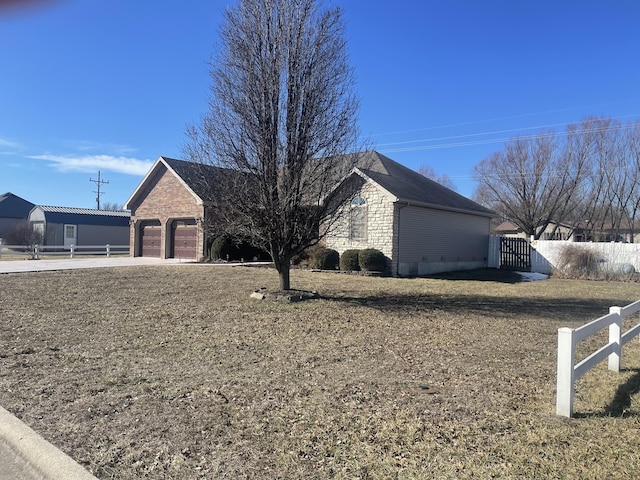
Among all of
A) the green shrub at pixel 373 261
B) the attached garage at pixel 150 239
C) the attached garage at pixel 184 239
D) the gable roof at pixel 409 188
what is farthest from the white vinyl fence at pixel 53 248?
the gable roof at pixel 409 188

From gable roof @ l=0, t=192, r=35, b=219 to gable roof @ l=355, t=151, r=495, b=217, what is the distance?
150 feet

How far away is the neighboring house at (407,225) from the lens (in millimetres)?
18656

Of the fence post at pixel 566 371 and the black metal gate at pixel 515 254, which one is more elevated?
the black metal gate at pixel 515 254

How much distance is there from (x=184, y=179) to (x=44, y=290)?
48.4 feet

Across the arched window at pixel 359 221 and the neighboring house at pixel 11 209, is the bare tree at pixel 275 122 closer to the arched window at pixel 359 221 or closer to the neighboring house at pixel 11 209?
the arched window at pixel 359 221

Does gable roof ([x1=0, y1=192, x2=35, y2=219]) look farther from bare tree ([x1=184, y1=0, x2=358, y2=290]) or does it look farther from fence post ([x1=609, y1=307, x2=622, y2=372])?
fence post ([x1=609, y1=307, x2=622, y2=372])

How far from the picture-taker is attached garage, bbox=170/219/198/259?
25.8 meters

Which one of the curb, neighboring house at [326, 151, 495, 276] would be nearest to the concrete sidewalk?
neighboring house at [326, 151, 495, 276]

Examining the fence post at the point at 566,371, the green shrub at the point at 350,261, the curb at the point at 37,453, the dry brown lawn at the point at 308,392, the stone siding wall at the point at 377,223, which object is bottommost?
the curb at the point at 37,453

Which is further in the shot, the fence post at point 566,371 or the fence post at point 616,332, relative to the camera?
the fence post at point 616,332

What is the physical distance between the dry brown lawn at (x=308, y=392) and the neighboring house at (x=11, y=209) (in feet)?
159

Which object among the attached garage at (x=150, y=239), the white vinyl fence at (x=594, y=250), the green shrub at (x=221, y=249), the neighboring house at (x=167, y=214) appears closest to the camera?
the white vinyl fence at (x=594, y=250)

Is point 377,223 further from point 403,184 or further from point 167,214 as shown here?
point 167,214

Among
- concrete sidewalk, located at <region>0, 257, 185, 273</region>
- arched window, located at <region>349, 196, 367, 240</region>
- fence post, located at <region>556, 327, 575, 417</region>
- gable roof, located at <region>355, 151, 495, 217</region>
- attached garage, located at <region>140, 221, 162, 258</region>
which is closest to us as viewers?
fence post, located at <region>556, 327, 575, 417</region>
